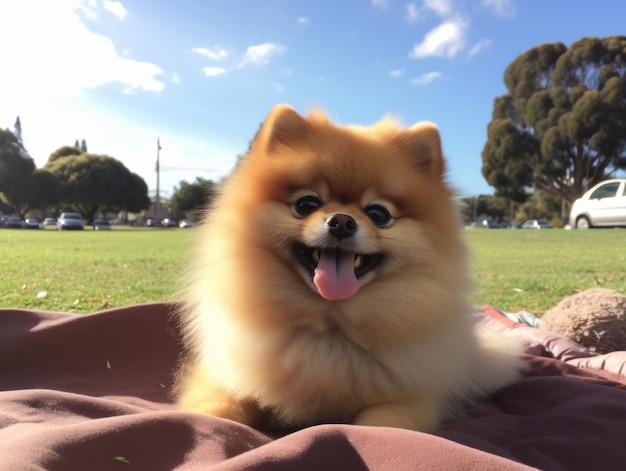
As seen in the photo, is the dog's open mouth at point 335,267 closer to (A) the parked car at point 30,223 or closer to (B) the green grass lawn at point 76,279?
(B) the green grass lawn at point 76,279

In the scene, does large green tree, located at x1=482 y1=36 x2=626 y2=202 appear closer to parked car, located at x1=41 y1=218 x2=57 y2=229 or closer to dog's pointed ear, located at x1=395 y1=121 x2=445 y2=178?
parked car, located at x1=41 y1=218 x2=57 y2=229

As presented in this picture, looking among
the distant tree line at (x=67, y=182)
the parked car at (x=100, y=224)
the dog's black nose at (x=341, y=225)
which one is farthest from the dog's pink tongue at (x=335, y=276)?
the parked car at (x=100, y=224)

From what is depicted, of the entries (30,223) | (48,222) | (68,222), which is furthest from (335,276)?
(68,222)

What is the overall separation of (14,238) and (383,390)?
7336 millimetres

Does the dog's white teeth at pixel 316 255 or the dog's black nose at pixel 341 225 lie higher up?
the dog's black nose at pixel 341 225

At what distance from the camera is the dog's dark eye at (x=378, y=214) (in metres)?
1.79

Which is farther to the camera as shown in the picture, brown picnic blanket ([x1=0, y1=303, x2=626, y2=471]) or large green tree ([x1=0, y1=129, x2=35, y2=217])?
large green tree ([x1=0, y1=129, x2=35, y2=217])

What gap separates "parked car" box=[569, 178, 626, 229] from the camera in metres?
15.2

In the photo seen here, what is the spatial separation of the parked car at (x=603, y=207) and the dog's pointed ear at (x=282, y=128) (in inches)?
631

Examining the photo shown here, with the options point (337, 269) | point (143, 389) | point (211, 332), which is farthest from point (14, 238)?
point (337, 269)

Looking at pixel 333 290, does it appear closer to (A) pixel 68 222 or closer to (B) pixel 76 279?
(B) pixel 76 279

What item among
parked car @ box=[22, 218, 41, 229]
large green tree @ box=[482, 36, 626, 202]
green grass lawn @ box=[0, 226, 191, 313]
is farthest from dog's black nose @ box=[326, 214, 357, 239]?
large green tree @ box=[482, 36, 626, 202]

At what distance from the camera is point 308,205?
1789 millimetres

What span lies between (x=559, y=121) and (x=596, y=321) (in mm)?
26026
